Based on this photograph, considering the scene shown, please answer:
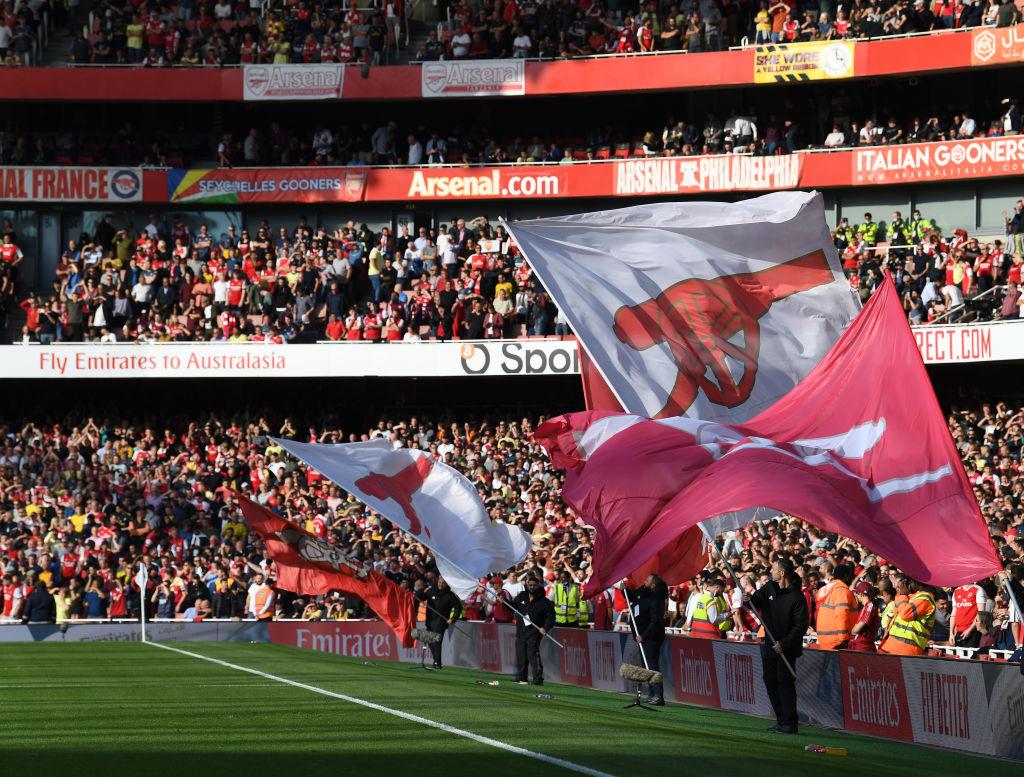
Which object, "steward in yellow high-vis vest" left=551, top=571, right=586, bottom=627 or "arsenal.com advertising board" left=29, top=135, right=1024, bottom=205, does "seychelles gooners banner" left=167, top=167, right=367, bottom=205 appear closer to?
"arsenal.com advertising board" left=29, top=135, right=1024, bottom=205

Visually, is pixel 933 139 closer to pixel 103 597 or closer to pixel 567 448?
pixel 103 597

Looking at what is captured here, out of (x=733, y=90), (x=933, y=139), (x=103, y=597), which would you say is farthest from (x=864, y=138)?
(x=103, y=597)

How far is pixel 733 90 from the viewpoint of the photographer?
4228 cm

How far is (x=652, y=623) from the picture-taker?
18609mm

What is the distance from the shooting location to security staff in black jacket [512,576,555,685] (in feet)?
72.6

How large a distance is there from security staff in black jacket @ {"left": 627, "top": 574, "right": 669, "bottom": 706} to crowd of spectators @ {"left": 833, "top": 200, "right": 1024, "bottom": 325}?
1605 cm

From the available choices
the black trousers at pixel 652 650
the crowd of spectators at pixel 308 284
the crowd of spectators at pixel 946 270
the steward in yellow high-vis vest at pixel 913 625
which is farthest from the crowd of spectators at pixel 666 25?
the steward in yellow high-vis vest at pixel 913 625

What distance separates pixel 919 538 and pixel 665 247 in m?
5.18

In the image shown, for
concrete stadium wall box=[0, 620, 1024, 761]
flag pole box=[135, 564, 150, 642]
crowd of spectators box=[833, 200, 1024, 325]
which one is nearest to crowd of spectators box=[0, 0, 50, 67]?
flag pole box=[135, 564, 150, 642]

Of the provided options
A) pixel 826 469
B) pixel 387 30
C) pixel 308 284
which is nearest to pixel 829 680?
pixel 826 469

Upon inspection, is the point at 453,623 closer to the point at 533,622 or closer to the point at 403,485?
the point at 403,485

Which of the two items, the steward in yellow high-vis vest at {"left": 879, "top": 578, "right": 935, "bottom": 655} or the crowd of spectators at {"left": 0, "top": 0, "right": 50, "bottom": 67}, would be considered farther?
the crowd of spectators at {"left": 0, "top": 0, "right": 50, "bottom": 67}

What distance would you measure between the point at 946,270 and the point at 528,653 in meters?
16.0

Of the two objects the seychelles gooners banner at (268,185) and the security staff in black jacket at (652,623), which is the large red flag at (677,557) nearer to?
the security staff in black jacket at (652,623)
